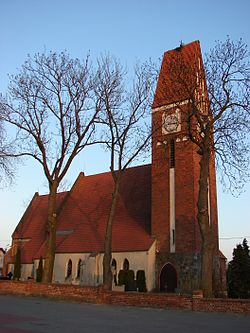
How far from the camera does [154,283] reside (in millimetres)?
28078

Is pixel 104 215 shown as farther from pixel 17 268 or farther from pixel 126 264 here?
pixel 17 268

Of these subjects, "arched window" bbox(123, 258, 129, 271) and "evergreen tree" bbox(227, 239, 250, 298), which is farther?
"arched window" bbox(123, 258, 129, 271)

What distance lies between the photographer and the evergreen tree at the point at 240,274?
961 inches

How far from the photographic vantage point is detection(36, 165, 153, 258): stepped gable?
3062 cm

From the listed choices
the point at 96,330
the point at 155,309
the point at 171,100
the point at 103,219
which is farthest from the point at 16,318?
the point at 103,219

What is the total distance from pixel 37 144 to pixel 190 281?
1300 centimetres

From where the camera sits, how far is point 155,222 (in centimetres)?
2917

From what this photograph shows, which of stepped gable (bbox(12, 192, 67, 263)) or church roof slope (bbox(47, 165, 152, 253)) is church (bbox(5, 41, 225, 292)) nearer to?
church roof slope (bbox(47, 165, 152, 253))

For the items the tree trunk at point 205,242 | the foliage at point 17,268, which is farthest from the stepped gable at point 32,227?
the tree trunk at point 205,242

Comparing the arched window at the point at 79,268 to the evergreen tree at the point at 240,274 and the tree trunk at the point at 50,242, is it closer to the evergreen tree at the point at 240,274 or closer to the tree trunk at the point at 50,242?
the tree trunk at the point at 50,242

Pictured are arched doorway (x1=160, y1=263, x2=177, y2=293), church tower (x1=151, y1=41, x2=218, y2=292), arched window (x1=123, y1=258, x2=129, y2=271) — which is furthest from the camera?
arched window (x1=123, y1=258, x2=129, y2=271)

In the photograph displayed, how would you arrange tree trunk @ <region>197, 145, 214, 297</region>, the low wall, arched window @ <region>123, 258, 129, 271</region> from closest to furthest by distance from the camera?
the low wall, tree trunk @ <region>197, 145, 214, 297</region>, arched window @ <region>123, 258, 129, 271</region>

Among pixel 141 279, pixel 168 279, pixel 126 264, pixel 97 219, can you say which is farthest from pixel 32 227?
pixel 168 279

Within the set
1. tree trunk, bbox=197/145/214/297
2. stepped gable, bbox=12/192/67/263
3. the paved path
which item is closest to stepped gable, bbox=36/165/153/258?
stepped gable, bbox=12/192/67/263
